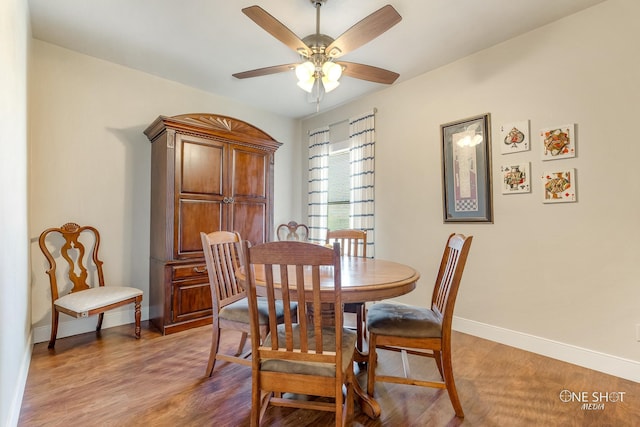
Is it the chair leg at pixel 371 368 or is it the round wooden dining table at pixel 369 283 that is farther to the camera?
the chair leg at pixel 371 368

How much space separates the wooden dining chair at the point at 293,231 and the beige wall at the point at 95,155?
1.74 metres

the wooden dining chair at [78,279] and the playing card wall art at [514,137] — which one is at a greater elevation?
the playing card wall art at [514,137]

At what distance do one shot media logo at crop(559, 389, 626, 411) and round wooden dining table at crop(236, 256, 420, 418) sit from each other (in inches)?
46.4

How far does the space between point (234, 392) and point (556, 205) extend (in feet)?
8.88

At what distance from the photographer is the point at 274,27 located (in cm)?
174

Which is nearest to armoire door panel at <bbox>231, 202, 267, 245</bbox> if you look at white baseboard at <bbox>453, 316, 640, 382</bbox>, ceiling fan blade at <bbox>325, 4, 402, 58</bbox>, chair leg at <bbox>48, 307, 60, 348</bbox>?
chair leg at <bbox>48, 307, 60, 348</bbox>

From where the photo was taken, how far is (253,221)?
11.3 ft

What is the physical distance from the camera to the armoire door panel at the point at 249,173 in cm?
327

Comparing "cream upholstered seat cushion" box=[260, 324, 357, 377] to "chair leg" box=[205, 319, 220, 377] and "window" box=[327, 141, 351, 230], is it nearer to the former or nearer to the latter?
"chair leg" box=[205, 319, 220, 377]

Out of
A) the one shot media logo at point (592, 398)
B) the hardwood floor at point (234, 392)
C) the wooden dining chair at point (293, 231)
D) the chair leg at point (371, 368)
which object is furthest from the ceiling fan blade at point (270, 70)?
the one shot media logo at point (592, 398)

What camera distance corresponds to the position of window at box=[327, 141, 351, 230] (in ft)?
13.3

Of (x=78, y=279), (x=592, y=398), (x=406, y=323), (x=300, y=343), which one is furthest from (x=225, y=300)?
(x=592, y=398)

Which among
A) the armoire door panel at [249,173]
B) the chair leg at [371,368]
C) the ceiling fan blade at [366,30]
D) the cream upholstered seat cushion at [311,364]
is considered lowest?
the chair leg at [371,368]

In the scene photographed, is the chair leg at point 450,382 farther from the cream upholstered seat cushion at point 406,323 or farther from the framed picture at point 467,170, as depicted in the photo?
the framed picture at point 467,170
